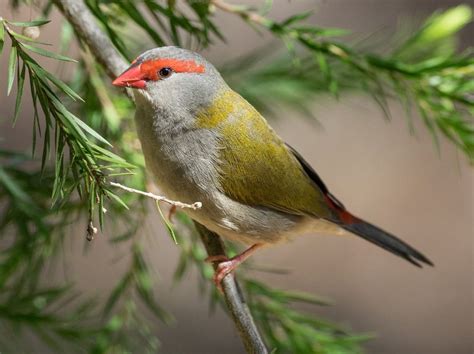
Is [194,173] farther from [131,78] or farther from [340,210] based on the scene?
Result: [340,210]

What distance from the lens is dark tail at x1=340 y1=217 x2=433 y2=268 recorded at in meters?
2.18

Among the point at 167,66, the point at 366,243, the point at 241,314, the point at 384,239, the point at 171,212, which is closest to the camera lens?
the point at 241,314

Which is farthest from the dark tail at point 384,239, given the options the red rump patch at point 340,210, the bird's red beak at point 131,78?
the bird's red beak at point 131,78

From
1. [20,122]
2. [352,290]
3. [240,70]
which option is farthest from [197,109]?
[352,290]

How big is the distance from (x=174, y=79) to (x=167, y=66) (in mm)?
57

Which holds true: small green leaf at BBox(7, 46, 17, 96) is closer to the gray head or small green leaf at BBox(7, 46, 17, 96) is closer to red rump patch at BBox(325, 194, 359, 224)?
the gray head

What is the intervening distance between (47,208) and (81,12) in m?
0.49

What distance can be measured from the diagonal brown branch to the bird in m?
0.08

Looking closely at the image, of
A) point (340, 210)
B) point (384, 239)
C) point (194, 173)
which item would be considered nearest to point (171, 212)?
point (194, 173)

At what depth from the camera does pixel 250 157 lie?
75.0 inches

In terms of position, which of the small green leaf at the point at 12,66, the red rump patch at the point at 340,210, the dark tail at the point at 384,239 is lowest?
the dark tail at the point at 384,239

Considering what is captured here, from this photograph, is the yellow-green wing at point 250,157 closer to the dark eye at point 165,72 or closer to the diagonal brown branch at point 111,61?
the dark eye at point 165,72

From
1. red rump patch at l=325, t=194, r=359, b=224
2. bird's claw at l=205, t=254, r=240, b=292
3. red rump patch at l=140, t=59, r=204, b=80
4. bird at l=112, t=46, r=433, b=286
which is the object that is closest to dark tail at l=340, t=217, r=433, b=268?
red rump patch at l=325, t=194, r=359, b=224

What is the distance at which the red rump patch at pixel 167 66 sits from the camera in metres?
1.68
